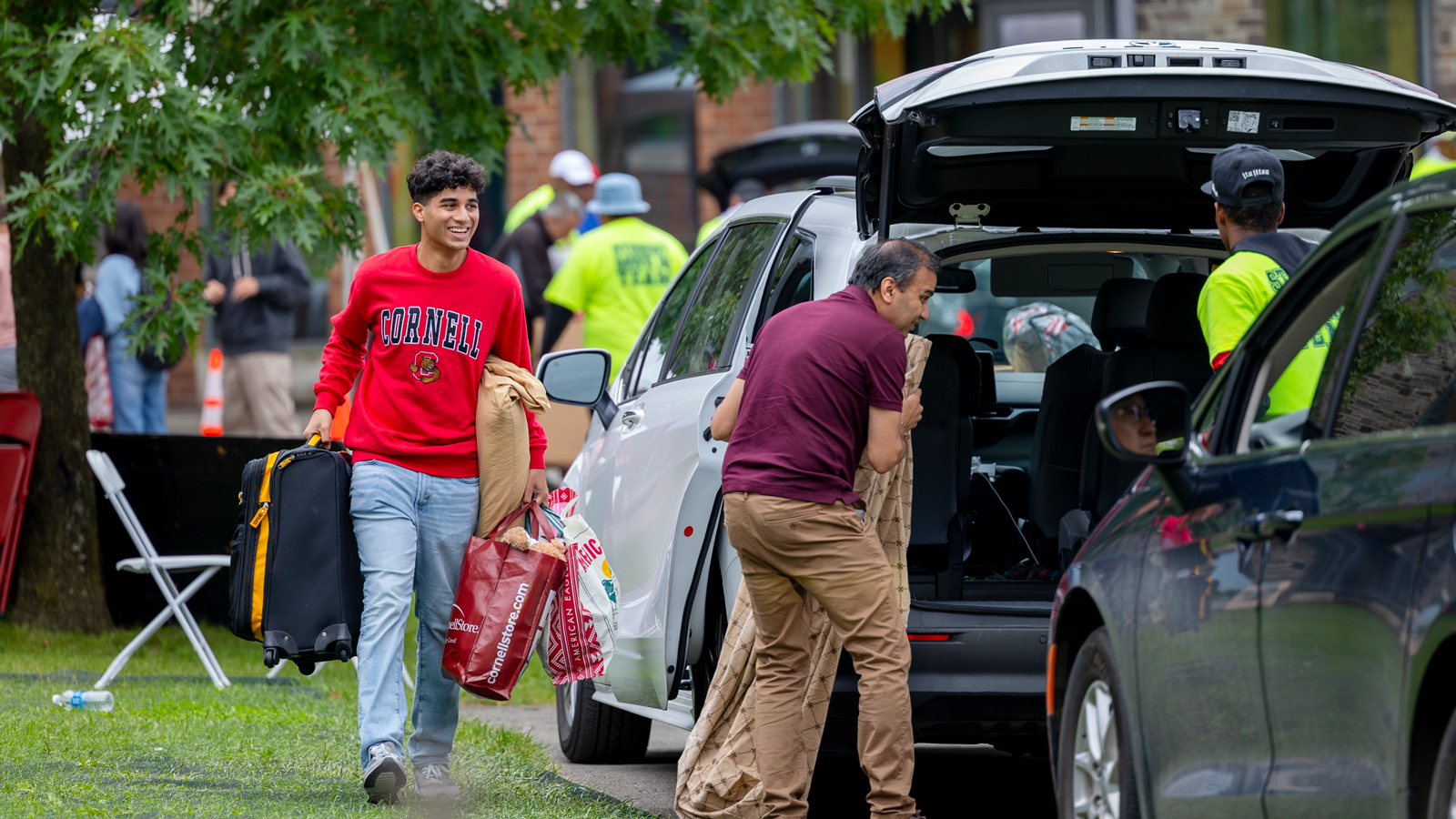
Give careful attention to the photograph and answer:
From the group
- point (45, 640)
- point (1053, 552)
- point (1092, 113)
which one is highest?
point (1092, 113)

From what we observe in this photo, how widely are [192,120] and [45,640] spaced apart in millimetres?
2865

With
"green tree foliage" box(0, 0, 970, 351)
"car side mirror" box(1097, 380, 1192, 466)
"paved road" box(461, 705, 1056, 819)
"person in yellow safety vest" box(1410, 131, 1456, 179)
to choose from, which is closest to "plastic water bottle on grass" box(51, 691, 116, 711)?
"paved road" box(461, 705, 1056, 819)

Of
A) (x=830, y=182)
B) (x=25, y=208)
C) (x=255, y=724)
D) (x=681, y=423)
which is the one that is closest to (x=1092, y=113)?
(x=830, y=182)

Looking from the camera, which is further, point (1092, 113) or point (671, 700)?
point (671, 700)

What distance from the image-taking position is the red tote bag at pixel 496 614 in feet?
18.8

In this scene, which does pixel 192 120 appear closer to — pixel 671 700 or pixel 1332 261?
pixel 671 700

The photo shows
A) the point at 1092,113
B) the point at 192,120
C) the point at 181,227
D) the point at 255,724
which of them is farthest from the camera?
the point at 181,227

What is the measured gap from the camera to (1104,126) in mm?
5234

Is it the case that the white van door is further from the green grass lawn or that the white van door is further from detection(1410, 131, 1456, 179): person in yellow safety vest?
detection(1410, 131, 1456, 179): person in yellow safety vest

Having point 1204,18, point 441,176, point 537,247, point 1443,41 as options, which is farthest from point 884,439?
point 1443,41

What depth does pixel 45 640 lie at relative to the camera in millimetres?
9180

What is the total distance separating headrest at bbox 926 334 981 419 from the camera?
20.2ft

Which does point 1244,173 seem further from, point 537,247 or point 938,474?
point 537,247

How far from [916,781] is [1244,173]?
2683mm
